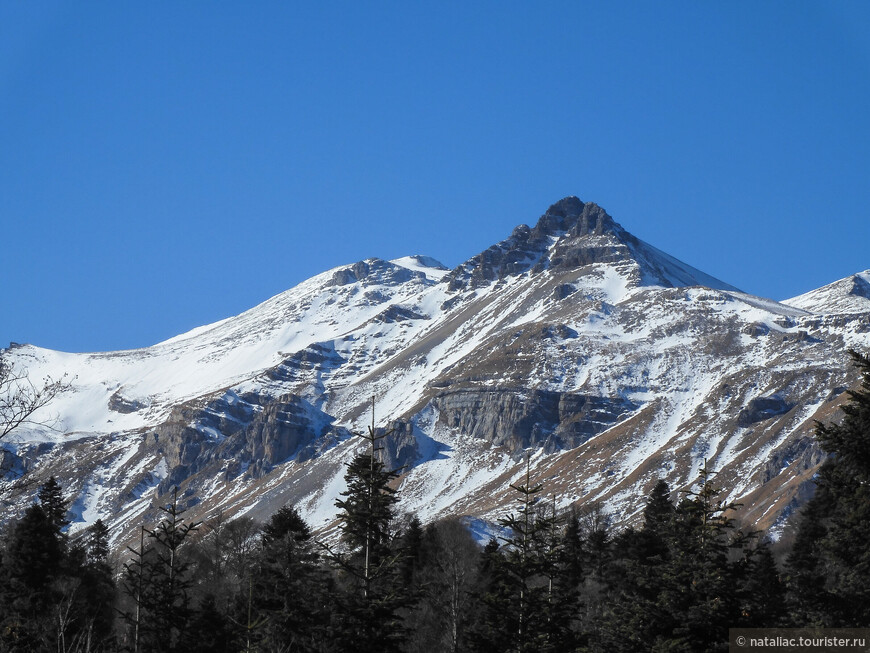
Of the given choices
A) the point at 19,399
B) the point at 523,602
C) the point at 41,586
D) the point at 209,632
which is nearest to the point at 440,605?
the point at 209,632

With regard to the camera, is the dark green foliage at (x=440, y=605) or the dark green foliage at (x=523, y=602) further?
the dark green foliage at (x=440, y=605)

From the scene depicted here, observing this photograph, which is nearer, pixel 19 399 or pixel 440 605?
pixel 19 399

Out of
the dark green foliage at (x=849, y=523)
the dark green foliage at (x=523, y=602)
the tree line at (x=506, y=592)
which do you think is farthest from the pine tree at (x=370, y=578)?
the dark green foliage at (x=849, y=523)

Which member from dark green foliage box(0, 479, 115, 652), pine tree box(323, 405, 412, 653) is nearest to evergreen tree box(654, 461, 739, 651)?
pine tree box(323, 405, 412, 653)

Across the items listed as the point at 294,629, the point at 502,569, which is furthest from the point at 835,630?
the point at 294,629

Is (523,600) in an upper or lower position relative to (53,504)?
lower

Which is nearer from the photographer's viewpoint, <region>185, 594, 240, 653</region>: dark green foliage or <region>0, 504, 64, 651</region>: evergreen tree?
<region>185, 594, 240, 653</region>: dark green foliage

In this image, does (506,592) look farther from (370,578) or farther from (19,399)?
(19,399)

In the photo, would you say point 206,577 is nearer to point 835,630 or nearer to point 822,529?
point 822,529

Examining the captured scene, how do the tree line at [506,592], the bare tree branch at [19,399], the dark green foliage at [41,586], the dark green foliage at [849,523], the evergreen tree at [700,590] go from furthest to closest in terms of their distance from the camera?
the dark green foliage at [41,586] → the evergreen tree at [700,590] → the tree line at [506,592] → the dark green foliage at [849,523] → the bare tree branch at [19,399]

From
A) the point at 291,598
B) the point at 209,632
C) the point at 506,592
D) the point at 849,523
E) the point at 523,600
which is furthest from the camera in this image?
the point at 209,632

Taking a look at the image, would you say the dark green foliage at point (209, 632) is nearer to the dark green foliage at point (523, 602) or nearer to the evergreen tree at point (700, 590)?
the dark green foliage at point (523, 602)

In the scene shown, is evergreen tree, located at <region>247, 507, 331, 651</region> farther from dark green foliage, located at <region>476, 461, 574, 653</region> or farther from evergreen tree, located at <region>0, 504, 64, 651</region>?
evergreen tree, located at <region>0, 504, 64, 651</region>

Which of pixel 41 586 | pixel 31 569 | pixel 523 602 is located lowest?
pixel 523 602
